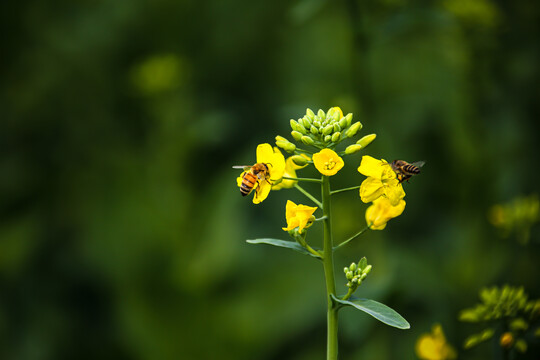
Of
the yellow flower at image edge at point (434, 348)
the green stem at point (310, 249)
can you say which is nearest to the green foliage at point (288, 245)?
the green stem at point (310, 249)

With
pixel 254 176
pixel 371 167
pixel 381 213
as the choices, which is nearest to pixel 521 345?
pixel 381 213

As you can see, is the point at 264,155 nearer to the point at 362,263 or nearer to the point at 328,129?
the point at 328,129

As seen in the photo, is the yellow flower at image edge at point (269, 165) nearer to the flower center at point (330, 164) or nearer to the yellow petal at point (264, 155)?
the yellow petal at point (264, 155)

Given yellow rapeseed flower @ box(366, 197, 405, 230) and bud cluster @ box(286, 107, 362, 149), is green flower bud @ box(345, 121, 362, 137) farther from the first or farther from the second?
yellow rapeseed flower @ box(366, 197, 405, 230)

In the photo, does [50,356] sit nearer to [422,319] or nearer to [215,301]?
[215,301]

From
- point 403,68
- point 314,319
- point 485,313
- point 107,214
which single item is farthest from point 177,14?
point 485,313

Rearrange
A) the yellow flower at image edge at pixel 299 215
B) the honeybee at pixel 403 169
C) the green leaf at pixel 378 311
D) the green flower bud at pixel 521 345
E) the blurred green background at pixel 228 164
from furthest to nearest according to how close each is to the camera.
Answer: the blurred green background at pixel 228 164, the green flower bud at pixel 521 345, the honeybee at pixel 403 169, the yellow flower at image edge at pixel 299 215, the green leaf at pixel 378 311
